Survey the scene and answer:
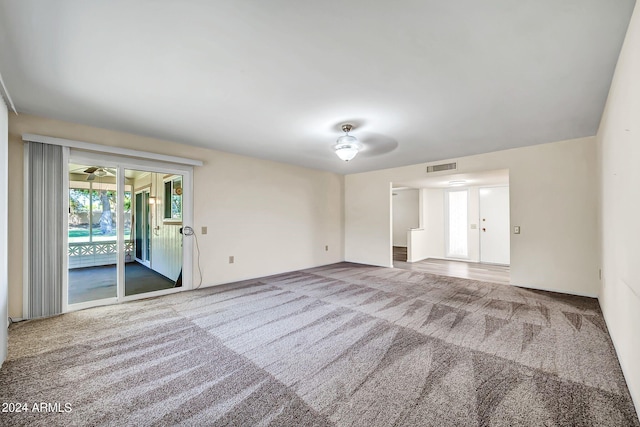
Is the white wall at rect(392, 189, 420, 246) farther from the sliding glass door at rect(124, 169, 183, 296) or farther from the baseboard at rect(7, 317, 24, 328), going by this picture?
the baseboard at rect(7, 317, 24, 328)

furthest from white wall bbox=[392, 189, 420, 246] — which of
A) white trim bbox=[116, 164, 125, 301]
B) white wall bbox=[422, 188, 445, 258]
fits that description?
white trim bbox=[116, 164, 125, 301]

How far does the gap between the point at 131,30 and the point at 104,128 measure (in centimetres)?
255

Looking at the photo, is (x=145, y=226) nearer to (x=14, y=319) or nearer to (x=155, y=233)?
(x=155, y=233)

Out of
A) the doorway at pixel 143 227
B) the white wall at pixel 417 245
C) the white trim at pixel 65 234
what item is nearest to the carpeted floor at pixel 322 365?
the white trim at pixel 65 234

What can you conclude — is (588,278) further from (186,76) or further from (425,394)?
(186,76)

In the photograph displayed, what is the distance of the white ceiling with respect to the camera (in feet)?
5.06

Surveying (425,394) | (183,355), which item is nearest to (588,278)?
(425,394)

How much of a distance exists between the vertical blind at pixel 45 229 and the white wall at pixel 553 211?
633 cm

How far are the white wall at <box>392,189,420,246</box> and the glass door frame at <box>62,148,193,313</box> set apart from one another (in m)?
7.75

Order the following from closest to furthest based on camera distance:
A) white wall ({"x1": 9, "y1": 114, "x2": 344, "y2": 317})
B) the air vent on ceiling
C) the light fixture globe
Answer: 1. white wall ({"x1": 9, "y1": 114, "x2": 344, "y2": 317})
2. the light fixture globe
3. the air vent on ceiling

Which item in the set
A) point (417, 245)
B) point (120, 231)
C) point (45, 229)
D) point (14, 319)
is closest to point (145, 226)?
point (120, 231)

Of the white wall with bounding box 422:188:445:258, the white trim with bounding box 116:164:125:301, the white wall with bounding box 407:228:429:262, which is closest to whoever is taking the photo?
the white trim with bounding box 116:164:125:301

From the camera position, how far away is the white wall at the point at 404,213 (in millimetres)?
9664

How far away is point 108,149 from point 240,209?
2140 millimetres
